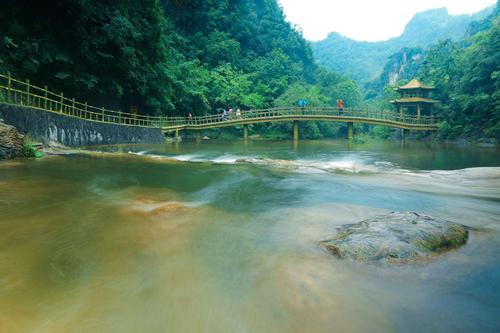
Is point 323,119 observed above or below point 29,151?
above

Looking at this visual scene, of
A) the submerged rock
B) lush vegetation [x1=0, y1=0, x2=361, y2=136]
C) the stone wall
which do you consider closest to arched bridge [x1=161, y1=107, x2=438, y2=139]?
lush vegetation [x1=0, y1=0, x2=361, y2=136]

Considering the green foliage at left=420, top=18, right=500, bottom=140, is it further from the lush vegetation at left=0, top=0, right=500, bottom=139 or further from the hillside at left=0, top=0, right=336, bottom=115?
the hillside at left=0, top=0, right=336, bottom=115

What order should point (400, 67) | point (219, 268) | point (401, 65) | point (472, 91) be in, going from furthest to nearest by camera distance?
point (400, 67)
point (401, 65)
point (472, 91)
point (219, 268)

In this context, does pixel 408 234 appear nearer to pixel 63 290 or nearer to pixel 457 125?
pixel 63 290

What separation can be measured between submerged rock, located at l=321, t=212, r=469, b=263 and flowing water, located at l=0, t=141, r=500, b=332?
0.15 meters

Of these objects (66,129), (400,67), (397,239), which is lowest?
(397,239)

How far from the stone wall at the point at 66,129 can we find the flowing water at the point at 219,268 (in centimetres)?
585

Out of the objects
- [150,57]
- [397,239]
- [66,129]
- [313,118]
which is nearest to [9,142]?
[66,129]

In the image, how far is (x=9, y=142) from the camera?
9617mm

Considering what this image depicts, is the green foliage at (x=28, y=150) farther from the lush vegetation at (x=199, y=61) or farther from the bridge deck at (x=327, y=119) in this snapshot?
the bridge deck at (x=327, y=119)

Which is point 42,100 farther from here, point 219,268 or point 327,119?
point 327,119

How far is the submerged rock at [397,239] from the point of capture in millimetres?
3617

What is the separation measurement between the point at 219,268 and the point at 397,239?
→ 2.01m

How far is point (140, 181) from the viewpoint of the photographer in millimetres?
7988
